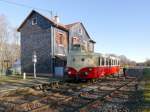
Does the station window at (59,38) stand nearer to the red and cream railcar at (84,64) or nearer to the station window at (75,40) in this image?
the station window at (75,40)

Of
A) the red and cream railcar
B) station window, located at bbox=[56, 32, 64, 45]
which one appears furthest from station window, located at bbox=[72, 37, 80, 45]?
the red and cream railcar

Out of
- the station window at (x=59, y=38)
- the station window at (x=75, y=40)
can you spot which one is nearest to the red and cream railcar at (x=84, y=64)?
the station window at (x=59, y=38)

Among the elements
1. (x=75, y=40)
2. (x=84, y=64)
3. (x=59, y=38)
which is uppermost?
(x=75, y=40)

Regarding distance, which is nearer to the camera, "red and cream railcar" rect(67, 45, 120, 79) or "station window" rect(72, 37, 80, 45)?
"red and cream railcar" rect(67, 45, 120, 79)

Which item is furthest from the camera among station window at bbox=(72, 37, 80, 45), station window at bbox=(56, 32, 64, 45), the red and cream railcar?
station window at bbox=(72, 37, 80, 45)

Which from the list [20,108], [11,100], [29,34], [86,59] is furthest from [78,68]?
[29,34]

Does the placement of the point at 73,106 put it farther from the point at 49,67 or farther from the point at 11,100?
the point at 49,67

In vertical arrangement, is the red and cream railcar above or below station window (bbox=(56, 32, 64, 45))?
below

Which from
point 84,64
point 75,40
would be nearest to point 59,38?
point 75,40

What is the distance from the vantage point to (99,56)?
21.4m

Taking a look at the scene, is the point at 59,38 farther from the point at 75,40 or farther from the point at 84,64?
the point at 84,64

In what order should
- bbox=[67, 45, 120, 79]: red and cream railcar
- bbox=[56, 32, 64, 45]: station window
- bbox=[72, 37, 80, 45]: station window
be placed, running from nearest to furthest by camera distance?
bbox=[67, 45, 120, 79]: red and cream railcar → bbox=[56, 32, 64, 45]: station window → bbox=[72, 37, 80, 45]: station window

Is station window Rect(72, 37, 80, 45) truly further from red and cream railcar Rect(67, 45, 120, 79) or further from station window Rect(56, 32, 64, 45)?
red and cream railcar Rect(67, 45, 120, 79)

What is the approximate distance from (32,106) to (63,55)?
22.5 m
